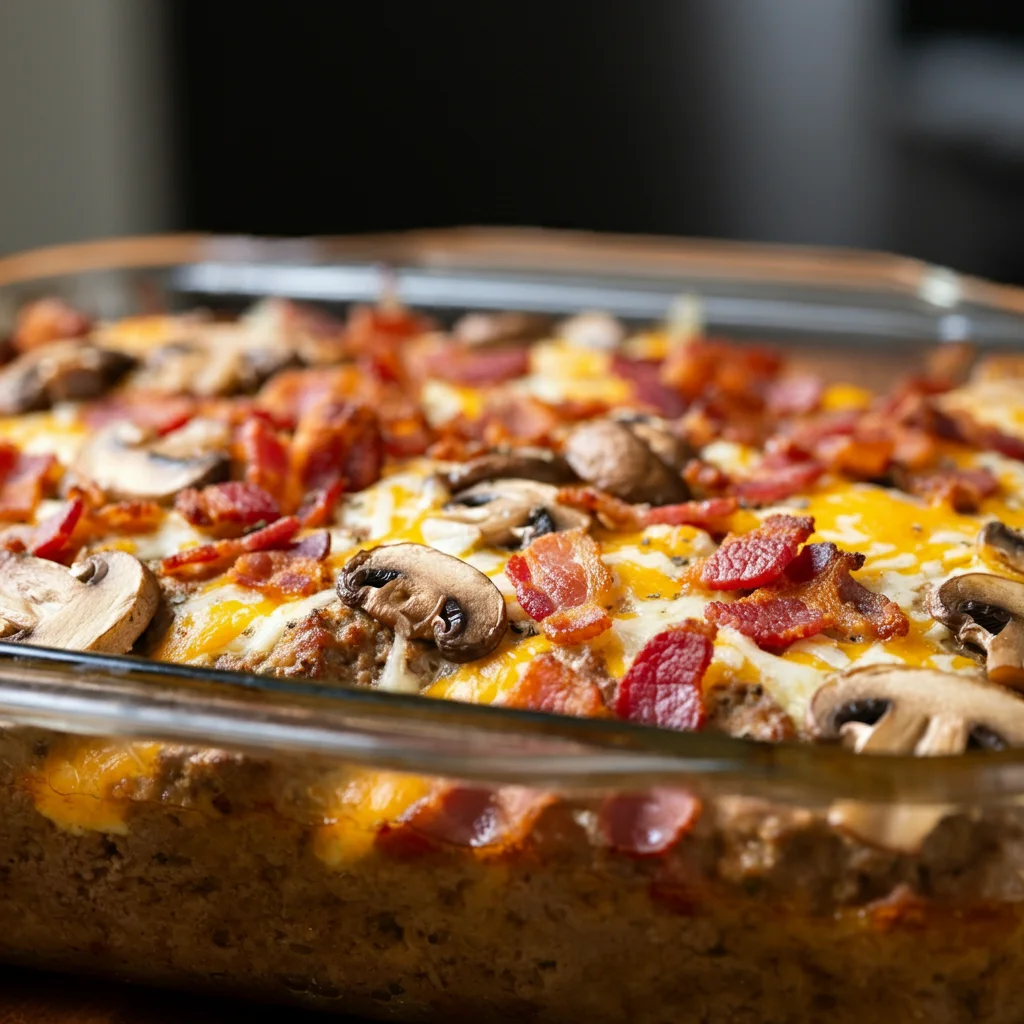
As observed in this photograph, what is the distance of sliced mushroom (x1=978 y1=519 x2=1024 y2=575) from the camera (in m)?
2.06

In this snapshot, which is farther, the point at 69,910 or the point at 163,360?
the point at 163,360

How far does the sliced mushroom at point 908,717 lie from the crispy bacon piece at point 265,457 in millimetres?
1067

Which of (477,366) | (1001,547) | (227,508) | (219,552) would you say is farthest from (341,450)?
(1001,547)

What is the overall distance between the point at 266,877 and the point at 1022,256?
16.4 feet

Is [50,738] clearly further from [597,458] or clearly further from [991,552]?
[991,552]

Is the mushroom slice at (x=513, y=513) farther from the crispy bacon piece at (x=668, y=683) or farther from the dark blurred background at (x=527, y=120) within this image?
the dark blurred background at (x=527, y=120)

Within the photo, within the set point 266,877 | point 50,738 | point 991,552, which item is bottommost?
point 266,877

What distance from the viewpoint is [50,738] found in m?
1.73

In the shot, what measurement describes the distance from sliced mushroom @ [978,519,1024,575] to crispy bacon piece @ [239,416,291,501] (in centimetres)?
114

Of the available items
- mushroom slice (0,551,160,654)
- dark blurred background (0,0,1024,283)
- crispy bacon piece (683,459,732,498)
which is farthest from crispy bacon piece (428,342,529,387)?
dark blurred background (0,0,1024,283)

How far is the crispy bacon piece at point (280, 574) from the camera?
2.00 meters

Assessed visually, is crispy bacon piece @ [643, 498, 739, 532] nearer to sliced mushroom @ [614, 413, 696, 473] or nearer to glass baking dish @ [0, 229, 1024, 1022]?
sliced mushroom @ [614, 413, 696, 473]

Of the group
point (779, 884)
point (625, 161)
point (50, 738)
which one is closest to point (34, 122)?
point (625, 161)

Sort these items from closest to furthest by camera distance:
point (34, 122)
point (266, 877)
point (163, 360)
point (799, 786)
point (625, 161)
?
point (799, 786) → point (266, 877) → point (163, 360) → point (34, 122) → point (625, 161)
